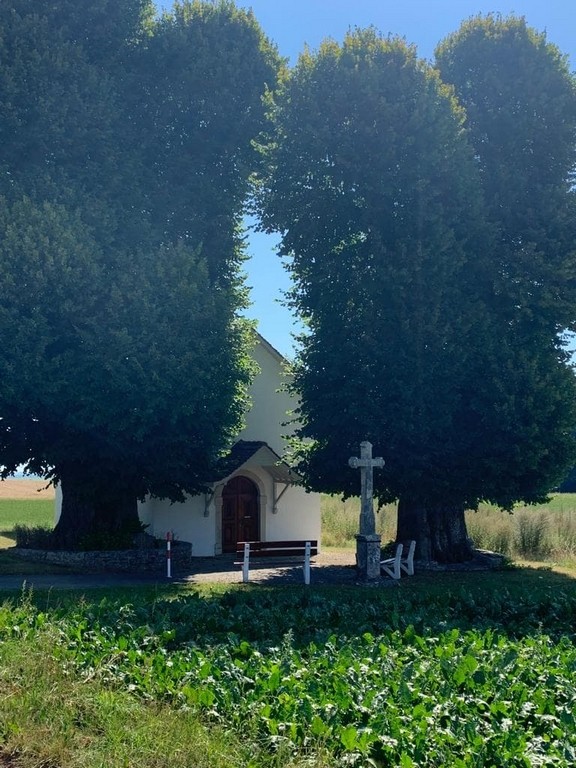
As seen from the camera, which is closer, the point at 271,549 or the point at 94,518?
the point at 271,549

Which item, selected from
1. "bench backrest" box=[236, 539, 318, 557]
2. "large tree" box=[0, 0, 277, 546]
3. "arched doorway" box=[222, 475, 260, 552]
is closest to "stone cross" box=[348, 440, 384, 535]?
"bench backrest" box=[236, 539, 318, 557]

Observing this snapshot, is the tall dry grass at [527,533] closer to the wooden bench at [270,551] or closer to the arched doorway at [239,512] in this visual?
the arched doorway at [239,512]

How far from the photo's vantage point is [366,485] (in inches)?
702

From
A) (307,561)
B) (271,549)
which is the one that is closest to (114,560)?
(271,549)

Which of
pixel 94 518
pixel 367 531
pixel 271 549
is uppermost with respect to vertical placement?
pixel 94 518

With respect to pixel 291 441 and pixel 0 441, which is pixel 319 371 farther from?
pixel 0 441

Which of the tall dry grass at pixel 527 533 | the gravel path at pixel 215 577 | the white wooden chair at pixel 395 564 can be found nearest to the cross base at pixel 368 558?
the gravel path at pixel 215 577

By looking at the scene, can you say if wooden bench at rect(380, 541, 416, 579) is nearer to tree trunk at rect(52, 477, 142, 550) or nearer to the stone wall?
the stone wall

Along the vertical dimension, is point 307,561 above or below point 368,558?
below

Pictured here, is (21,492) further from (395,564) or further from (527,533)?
(395,564)

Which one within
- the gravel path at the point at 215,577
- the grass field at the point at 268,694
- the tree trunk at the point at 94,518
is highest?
the tree trunk at the point at 94,518

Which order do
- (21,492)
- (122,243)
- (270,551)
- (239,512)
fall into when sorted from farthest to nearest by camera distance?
(21,492)
(239,512)
(122,243)
(270,551)

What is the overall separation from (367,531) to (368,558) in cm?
65

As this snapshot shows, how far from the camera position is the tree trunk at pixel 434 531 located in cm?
2144
